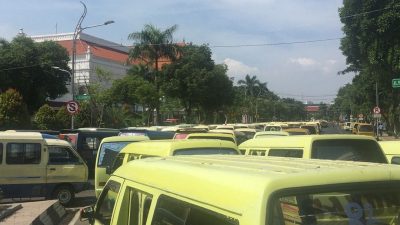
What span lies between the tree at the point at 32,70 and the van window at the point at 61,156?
4044 centimetres

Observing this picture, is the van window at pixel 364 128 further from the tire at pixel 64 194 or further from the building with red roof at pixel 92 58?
the tire at pixel 64 194

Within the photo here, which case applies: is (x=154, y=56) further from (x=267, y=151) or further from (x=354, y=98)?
(x=267, y=151)

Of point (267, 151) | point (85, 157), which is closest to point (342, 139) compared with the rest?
point (267, 151)

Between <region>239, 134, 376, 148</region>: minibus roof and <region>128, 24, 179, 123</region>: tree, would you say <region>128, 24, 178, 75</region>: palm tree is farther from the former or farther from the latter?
<region>239, 134, 376, 148</region>: minibus roof

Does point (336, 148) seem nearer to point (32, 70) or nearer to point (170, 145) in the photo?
point (170, 145)

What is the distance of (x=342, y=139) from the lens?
789cm

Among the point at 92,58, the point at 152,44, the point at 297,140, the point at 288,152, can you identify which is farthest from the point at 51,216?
the point at 92,58

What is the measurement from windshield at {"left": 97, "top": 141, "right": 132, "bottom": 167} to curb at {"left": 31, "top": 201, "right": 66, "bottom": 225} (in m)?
1.35

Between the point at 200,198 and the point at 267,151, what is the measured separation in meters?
6.71

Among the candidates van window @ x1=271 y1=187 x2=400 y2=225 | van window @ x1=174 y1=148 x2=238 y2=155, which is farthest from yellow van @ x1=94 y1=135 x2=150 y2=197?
van window @ x1=271 y1=187 x2=400 y2=225

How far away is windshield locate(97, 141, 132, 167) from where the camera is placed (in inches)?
502

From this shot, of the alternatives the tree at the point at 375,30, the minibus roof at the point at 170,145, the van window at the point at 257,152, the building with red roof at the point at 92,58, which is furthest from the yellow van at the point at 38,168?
the building with red roof at the point at 92,58

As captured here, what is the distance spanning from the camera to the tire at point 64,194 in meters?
14.7

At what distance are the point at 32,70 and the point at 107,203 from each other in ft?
177
